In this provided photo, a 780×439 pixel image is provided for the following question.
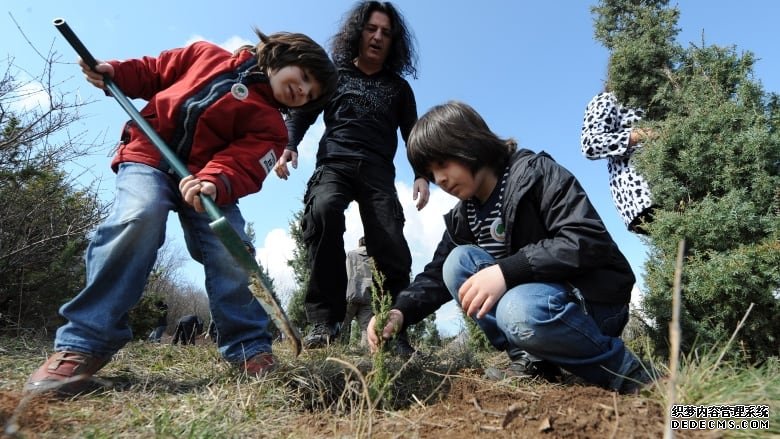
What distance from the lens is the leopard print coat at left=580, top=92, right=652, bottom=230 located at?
340 centimetres

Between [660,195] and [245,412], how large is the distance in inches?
116

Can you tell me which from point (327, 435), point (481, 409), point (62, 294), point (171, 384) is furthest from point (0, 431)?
point (62, 294)

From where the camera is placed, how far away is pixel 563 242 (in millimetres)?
1984

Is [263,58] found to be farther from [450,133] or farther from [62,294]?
[62,294]

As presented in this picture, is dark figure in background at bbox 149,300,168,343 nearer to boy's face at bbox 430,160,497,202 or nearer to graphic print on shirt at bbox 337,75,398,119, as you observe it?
graphic print on shirt at bbox 337,75,398,119

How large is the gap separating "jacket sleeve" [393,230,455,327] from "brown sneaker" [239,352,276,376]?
2.15ft

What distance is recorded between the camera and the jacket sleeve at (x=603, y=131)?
136 inches

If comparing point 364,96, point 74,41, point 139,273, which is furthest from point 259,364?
point 364,96

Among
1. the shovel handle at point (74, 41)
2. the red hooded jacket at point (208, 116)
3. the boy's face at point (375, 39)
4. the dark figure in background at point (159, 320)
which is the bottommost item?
the dark figure in background at point (159, 320)

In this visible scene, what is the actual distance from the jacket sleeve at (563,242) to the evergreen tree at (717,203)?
109 cm

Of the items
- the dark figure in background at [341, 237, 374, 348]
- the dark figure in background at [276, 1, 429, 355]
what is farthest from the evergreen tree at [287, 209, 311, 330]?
the dark figure in background at [276, 1, 429, 355]

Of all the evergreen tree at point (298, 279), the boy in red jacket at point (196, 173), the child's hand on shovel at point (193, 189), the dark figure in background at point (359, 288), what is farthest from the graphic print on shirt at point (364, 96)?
the evergreen tree at point (298, 279)

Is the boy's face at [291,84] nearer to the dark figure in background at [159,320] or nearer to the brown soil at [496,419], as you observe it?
the brown soil at [496,419]

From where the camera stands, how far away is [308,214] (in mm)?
3283
